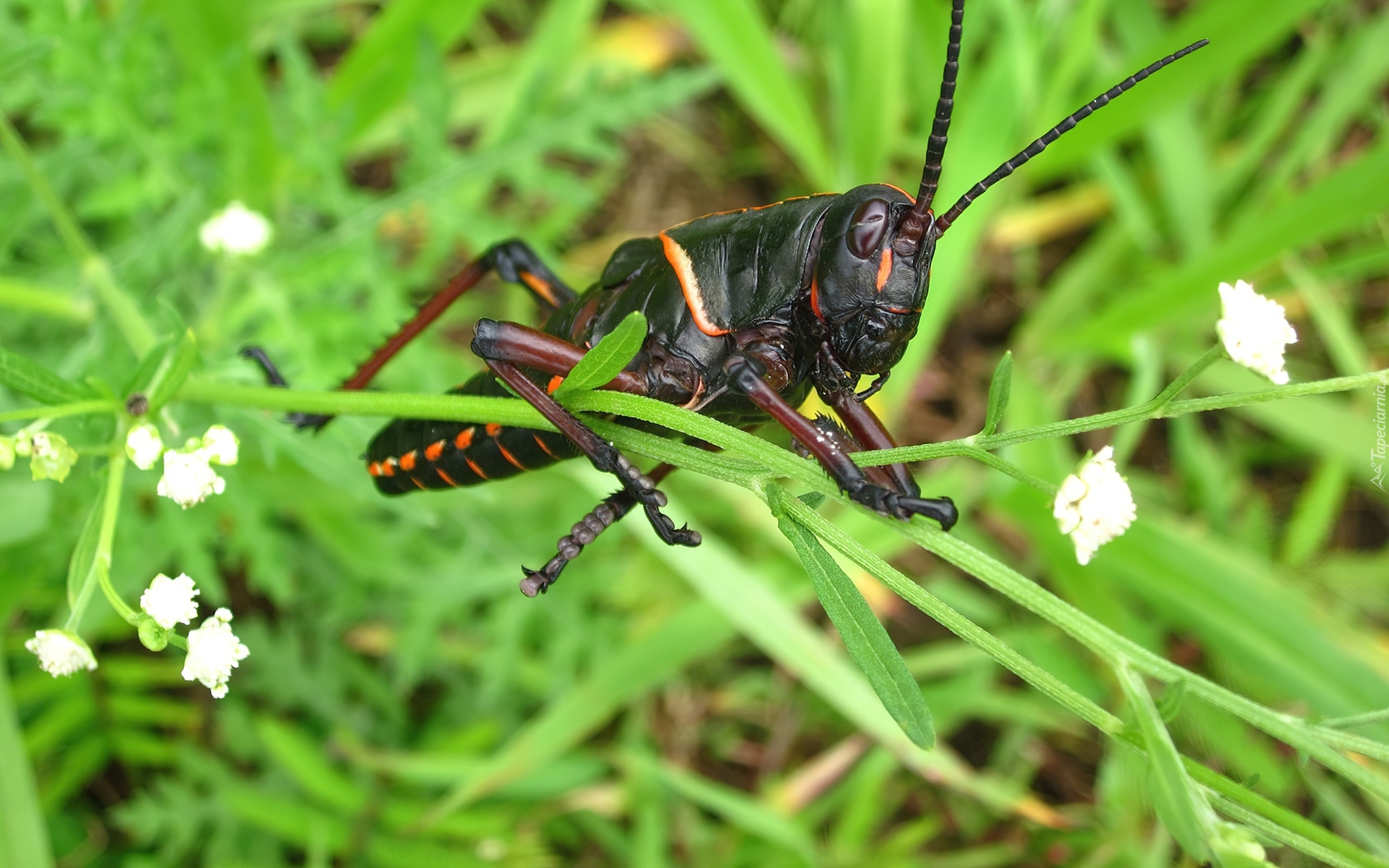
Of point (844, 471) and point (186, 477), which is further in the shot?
point (186, 477)

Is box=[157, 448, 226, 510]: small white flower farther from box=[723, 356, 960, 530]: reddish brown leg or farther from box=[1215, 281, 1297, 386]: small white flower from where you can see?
box=[1215, 281, 1297, 386]: small white flower

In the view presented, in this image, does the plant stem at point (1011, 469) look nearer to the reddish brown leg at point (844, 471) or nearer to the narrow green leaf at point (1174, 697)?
the reddish brown leg at point (844, 471)

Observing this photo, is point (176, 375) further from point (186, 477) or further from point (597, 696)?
point (597, 696)

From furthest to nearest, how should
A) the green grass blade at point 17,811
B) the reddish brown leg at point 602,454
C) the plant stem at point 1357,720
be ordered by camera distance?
the green grass blade at point 17,811 → the reddish brown leg at point 602,454 → the plant stem at point 1357,720

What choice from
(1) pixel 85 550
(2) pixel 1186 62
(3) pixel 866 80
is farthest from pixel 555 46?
(1) pixel 85 550

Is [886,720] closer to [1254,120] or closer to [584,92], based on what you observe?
[584,92]

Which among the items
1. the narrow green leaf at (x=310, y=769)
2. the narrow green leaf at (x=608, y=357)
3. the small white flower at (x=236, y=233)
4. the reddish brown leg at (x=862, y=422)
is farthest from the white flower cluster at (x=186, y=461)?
the narrow green leaf at (x=310, y=769)
